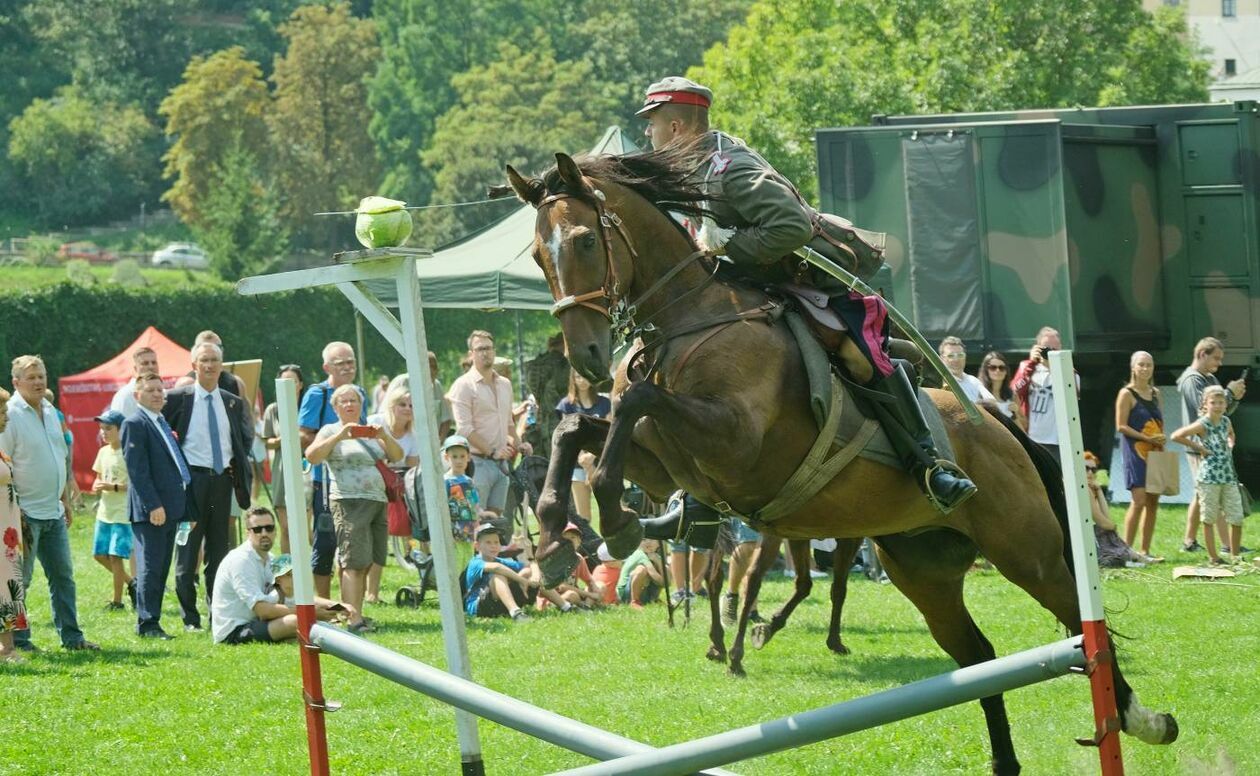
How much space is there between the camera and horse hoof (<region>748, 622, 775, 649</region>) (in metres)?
10.6

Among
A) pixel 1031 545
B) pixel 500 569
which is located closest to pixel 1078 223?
pixel 500 569

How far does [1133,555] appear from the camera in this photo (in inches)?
Result: 567

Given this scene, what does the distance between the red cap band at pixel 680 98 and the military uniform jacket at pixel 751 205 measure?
8.0 inches

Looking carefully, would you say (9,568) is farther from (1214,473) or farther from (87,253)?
(87,253)

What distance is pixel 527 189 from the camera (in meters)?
6.43

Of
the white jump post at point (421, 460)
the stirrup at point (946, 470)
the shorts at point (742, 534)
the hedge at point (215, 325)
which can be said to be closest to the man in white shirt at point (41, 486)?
the shorts at point (742, 534)

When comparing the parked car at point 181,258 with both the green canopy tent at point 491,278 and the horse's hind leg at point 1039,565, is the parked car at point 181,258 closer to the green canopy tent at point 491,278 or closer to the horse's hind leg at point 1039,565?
the green canopy tent at point 491,278

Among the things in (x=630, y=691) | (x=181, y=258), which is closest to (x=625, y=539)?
(x=630, y=691)

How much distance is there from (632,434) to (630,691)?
3.64m

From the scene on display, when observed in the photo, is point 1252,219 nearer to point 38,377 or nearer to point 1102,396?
point 1102,396

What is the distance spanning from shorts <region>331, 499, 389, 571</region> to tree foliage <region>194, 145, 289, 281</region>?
55014 mm

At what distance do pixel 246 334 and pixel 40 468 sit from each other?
33.2m

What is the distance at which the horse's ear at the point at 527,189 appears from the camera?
640cm

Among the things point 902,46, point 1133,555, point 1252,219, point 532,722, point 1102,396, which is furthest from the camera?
point 902,46
